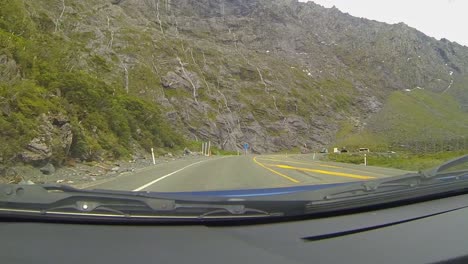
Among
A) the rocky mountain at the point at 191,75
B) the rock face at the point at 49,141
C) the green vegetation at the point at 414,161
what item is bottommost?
the green vegetation at the point at 414,161

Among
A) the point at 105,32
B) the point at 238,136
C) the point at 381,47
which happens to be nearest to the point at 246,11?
the point at 381,47

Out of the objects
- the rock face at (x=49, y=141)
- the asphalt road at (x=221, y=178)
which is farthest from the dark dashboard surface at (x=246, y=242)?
the rock face at (x=49, y=141)

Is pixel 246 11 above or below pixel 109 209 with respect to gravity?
above

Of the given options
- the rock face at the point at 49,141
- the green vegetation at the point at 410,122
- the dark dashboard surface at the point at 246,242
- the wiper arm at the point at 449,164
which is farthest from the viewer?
the green vegetation at the point at 410,122

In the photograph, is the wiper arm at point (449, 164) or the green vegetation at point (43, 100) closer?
the wiper arm at point (449, 164)

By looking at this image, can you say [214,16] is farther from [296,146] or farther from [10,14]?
[10,14]

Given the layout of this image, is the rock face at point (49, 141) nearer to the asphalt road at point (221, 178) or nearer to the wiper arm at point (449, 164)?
the asphalt road at point (221, 178)
